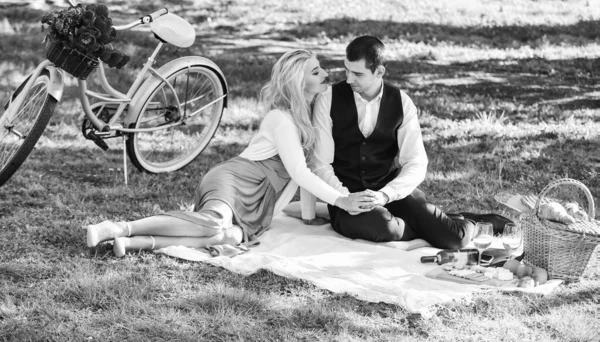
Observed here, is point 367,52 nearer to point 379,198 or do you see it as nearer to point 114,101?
point 379,198

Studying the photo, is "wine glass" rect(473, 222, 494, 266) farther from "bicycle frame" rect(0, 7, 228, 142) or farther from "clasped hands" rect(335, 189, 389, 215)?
"bicycle frame" rect(0, 7, 228, 142)

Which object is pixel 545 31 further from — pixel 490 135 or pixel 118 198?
pixel 118 198

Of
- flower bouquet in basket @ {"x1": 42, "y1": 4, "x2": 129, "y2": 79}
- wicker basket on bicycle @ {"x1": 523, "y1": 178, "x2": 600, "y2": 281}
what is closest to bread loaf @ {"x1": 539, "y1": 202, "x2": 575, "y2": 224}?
wicker basket on bicycle @ {"x1": 523, "y1": 178, "x2": 600, "y2": 281}

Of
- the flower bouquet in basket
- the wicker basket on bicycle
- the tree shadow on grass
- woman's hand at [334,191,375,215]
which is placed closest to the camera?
the wicker basket on bicycle

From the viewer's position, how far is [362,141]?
5301 mm

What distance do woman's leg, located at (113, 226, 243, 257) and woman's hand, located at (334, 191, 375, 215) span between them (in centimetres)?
67

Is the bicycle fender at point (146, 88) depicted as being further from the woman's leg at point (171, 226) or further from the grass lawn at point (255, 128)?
the woman's leg at point (171, 226)

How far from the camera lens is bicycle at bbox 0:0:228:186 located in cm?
Answer: 558

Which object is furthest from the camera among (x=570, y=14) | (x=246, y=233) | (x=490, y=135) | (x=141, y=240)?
(x=570, y=14)

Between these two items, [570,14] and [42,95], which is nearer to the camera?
[42,95]

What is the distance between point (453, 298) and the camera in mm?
4281

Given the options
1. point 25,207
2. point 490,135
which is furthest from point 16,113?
point 490,135

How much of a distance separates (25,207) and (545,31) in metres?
9.26

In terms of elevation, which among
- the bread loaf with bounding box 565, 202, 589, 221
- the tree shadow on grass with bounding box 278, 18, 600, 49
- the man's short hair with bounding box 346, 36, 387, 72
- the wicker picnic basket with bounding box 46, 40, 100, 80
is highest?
the tree shadow on grass with bounding box 278, 18, 600, 49
